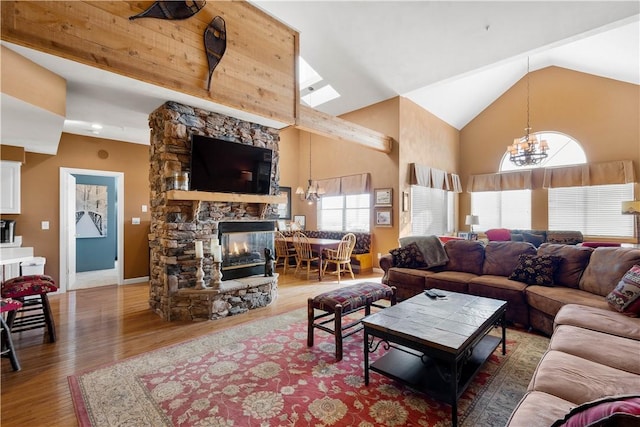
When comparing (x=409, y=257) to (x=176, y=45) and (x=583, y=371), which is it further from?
(x=176, y=45)

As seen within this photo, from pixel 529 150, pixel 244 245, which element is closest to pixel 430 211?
pixel 529 150

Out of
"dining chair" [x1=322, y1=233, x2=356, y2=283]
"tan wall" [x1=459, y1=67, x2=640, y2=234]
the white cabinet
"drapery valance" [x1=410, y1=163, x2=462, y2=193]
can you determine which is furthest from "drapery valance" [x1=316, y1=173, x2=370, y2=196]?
the white cabinet

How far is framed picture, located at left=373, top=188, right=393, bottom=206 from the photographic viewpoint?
645cm

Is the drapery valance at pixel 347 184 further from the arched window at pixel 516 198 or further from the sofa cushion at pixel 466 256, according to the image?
the arched window at pixel 516 198

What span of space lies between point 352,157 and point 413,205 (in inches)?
76.7

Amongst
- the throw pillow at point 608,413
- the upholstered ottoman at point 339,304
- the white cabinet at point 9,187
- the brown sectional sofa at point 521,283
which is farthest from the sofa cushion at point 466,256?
the white cabinet at point 9,187

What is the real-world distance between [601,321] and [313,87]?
6145 millimetres

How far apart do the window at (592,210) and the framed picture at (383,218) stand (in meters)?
4.10

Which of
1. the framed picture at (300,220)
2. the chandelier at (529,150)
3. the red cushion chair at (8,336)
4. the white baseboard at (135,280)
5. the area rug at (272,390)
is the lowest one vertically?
the area rug at (272,390)

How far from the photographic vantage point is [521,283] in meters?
3.35

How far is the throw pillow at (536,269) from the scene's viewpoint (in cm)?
326

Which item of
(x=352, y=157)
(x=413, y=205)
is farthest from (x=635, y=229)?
(x=352, y=157)

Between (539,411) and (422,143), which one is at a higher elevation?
(422,143)

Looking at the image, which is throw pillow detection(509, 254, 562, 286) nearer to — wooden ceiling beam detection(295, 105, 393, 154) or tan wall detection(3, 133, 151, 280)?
wooden ceiling beam detection(295, 105, 393, 154)
